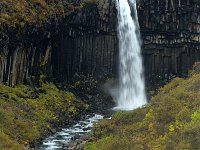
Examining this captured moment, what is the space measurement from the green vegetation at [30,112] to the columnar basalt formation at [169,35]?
1172cm

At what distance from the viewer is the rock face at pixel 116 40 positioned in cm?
4519

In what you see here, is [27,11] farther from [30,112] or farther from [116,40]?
[116,40]

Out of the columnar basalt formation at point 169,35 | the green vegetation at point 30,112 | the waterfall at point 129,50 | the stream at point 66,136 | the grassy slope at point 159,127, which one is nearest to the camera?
the grassy slope at point 159,127

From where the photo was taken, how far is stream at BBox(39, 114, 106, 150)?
25883 millimetres

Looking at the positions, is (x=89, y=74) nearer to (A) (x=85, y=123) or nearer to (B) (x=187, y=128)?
(A) (x=85, y=123)

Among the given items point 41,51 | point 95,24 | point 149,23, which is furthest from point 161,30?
point 41,51

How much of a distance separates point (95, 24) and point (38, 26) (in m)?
9.23

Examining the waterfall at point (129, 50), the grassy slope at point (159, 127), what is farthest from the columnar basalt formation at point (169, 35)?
the grassy slope at point (159, 127)

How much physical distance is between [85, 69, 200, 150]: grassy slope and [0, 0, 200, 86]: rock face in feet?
70.1

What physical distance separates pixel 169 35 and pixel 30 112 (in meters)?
21.5

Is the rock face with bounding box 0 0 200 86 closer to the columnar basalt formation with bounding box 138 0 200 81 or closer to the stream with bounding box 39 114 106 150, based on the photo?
the columnar basalt formation with bounding box 138 0 200 81

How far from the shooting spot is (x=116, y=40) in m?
46.5

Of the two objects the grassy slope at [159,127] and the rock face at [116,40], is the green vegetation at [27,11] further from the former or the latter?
the grassy slope at [159,127]

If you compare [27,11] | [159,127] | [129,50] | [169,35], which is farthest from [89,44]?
[159,127]
